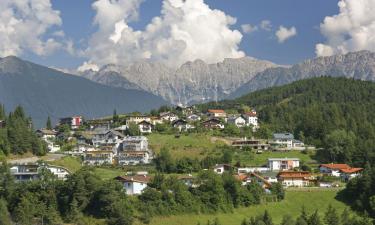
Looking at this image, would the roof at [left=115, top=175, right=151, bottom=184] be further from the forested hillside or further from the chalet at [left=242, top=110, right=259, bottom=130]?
the chalet at [left=242, top=110, right=259, bottom=130]

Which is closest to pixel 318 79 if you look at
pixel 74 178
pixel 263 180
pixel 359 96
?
pixel 359 96

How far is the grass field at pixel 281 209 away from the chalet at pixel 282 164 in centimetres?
1203

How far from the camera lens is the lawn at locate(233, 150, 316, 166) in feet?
283

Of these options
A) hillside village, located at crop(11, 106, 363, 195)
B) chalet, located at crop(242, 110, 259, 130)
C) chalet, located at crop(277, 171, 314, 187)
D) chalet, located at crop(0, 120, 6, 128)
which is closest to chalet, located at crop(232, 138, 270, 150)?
hillside village, located at crop(11, 106, 363, 195)

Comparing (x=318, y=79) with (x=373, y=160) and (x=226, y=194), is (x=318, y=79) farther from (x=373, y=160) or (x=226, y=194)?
(x=226, y=194)

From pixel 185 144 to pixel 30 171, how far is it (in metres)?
28.4

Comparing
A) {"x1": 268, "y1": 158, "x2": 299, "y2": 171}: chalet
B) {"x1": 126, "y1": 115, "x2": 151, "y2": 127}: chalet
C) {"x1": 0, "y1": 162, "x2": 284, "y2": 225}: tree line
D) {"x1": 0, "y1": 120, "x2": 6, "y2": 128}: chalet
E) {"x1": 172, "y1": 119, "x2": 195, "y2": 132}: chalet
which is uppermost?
{"x1": 126, "y1": 115, "x2": 151, "y2": 127}: chalet

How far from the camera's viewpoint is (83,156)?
286 feet

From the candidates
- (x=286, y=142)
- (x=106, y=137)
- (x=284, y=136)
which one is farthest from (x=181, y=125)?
(x=286, y=142)

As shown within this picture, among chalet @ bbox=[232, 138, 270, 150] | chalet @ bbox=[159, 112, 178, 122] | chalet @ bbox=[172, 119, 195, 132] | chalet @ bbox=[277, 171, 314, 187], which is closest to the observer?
chalet @ bbox=[277, 171, 314, 187]

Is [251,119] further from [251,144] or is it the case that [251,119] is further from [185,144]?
[185,144]

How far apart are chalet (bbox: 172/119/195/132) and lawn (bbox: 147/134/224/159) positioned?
744 cm

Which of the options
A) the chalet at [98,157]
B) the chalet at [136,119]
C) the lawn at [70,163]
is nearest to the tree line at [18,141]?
the lawn at [70,163]

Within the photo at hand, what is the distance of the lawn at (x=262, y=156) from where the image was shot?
8638 centimetres
